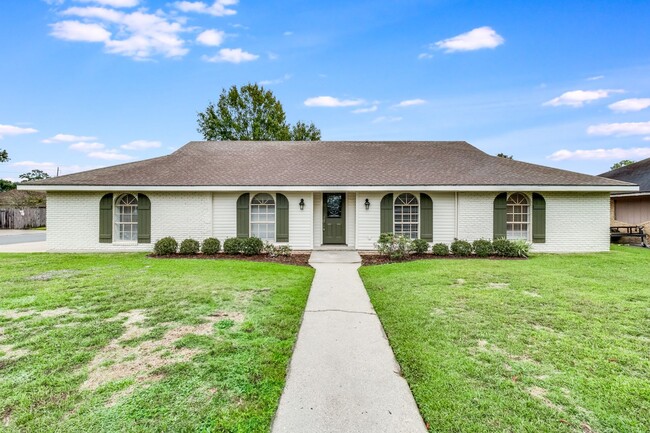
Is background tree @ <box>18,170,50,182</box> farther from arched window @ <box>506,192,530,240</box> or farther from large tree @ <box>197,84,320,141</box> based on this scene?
arched window @ <box>506,192,530,240</box>

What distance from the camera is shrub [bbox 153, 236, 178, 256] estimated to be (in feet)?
35.0

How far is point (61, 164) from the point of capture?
4234 cm

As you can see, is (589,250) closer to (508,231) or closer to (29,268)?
(508,231)

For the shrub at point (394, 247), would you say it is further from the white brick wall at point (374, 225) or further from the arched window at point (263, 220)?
the arched window at point (263, 220)

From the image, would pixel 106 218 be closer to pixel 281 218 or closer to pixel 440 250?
pixel 281 218

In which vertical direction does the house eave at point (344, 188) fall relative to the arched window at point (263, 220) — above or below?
above

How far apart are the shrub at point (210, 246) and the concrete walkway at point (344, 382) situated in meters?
7.00

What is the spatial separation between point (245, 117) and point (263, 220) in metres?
21.6

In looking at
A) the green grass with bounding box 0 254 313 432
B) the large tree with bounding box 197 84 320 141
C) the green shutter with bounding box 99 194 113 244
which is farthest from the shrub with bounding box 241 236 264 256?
the large tree with bounding box 197 84 320 141

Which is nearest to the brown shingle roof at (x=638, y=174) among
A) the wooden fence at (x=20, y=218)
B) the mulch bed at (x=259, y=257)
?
the mulch bed at (x=259, y=257)

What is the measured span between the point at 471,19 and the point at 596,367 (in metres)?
14.1

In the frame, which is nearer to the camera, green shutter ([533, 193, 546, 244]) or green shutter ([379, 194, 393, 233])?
green shutter ([533, 193, 546, 244])

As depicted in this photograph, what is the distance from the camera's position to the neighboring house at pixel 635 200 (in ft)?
50.6

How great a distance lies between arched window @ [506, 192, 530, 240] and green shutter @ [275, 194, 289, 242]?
8415 mm
